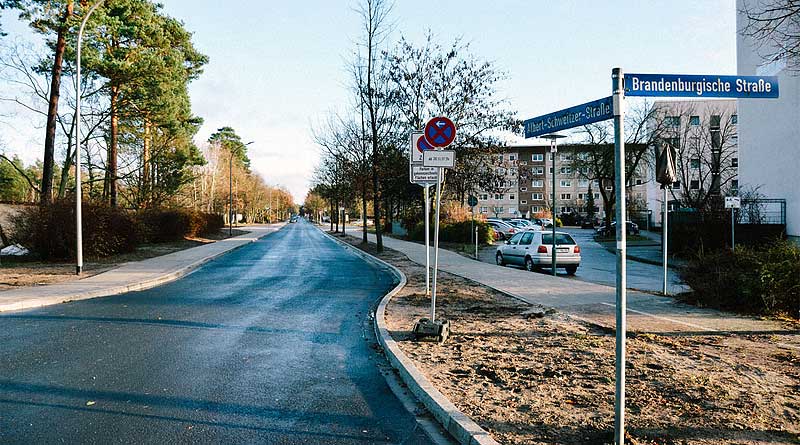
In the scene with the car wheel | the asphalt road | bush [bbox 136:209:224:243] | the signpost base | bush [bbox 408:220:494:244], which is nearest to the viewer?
the asphalt road

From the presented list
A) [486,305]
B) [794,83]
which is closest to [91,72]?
[486,305]

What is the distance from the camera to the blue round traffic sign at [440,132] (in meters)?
8.51

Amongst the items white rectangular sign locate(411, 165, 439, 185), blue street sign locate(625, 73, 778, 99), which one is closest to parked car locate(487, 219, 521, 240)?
white rectangular sign locate(411, 165, 439, 185)

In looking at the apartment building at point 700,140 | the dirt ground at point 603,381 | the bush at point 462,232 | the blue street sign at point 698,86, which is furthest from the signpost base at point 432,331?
the apartment building at point 700,140

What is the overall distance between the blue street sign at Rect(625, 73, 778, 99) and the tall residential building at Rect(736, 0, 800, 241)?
20627mm

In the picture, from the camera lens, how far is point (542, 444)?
397 centimetres

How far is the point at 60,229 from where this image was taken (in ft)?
64.2

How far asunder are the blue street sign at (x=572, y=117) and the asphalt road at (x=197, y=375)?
2622 millimetres

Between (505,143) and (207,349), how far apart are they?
64.9ft

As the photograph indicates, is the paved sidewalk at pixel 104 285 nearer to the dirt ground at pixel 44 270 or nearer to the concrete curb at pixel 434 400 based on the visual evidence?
the dirt ground at pixel 44 270

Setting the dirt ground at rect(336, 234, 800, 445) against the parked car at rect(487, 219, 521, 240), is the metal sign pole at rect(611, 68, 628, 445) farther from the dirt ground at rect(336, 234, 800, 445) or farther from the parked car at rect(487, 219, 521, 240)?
the parked car at rect(487, 219, 521, 240)

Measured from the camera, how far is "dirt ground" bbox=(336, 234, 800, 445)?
4199mm

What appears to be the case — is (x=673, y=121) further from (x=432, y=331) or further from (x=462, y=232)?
(x=432, y=331)

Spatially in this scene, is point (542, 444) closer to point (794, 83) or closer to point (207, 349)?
point (207, 349)
